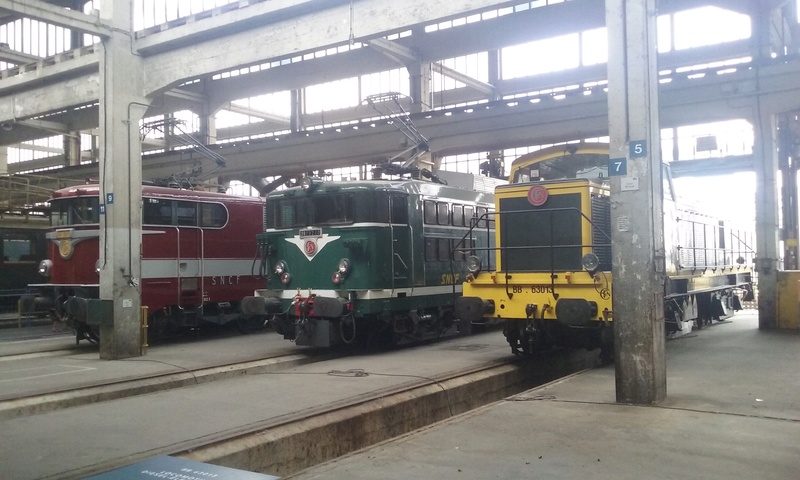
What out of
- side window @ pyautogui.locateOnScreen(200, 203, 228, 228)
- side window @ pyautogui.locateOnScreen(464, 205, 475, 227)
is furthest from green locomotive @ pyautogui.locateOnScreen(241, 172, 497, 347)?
side window @ pyautogui.locateOnScreen(200, 203, 228, 228)

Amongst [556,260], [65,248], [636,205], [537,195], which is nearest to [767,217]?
[556,260]

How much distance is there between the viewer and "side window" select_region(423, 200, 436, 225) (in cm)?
1288

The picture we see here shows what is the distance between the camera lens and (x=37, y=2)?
11.0 m

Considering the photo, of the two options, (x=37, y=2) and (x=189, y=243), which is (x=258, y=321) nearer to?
(x=189, y=243)

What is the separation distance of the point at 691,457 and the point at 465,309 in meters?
4.92

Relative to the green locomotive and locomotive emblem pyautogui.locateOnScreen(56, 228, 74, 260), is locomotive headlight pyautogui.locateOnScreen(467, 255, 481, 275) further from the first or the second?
locomotive emblem pyautogui.locateOnScreen(56, 228, 74, 260)

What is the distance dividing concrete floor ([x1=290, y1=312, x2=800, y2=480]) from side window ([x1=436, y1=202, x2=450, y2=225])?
5209 mm

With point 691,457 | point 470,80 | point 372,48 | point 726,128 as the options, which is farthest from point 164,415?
point 470,80

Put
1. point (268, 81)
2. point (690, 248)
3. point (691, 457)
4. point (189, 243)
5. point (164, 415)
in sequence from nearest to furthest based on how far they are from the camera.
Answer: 1. point (691, 457)
2. point (164, 415)
3. point (690, 248)
4. point (189, 243)
5. point (268, 81)

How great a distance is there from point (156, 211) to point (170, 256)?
0.98m

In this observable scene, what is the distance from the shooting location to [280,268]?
1231cm

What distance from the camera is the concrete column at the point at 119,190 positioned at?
38.8 ft

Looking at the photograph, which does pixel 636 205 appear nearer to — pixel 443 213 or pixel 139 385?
pixel 443 213

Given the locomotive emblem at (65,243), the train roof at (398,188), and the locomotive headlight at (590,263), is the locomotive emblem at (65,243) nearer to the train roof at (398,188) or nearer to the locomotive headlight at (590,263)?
the train roof at (398,188)
